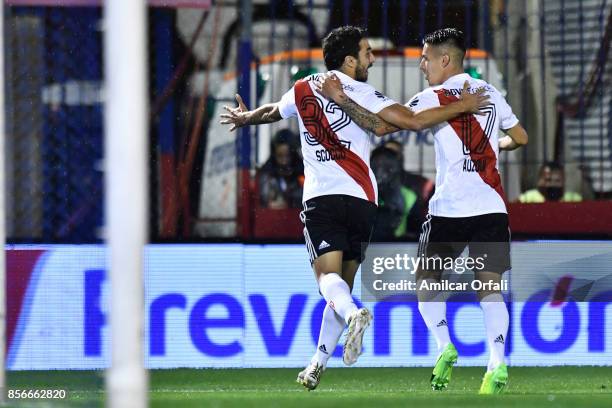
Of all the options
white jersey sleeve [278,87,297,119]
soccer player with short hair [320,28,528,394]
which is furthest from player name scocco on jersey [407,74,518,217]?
white jersey sleeve [278,87,297,119]

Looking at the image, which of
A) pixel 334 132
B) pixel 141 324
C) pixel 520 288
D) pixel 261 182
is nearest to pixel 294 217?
pixel 261 182

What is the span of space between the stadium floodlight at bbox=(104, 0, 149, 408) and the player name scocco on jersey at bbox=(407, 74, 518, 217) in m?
3.29

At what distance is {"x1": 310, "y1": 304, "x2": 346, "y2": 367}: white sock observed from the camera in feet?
24.5

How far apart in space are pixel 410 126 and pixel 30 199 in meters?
3.42

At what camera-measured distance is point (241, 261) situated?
31.6 feet

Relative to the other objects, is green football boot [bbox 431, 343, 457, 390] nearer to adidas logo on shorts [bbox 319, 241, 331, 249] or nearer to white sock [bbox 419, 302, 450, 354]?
white sock [bbox 419, 302, 450, 354]

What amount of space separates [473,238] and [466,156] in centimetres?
41

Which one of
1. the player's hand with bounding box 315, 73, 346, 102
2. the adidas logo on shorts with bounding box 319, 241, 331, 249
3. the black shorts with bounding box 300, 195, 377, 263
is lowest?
the adidas logo on shorts with bounding box 319, 241, 331, 249

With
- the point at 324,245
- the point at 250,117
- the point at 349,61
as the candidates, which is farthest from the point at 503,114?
the point at 250,117

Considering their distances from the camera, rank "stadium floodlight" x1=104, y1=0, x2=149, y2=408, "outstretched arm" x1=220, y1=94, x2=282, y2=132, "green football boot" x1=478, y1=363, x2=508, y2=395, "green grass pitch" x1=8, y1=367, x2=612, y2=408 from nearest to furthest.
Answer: "stadium floodlight" x1=104, y1=0, x2=149, y2=408
"green grass pitch" x1=8, y1=367, x2=612, y2=408
"green football boot" x1=478, y1=363, x2=508, y2=395
"outstretched arm" x1=220, y1=94, x2=282, y2=132

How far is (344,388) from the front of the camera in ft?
27.0

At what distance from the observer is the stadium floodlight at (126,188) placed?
437cm

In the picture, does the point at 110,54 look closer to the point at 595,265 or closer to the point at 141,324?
the point at 141,324

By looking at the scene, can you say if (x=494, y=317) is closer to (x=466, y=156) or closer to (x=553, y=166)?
(x=466, y=156)
